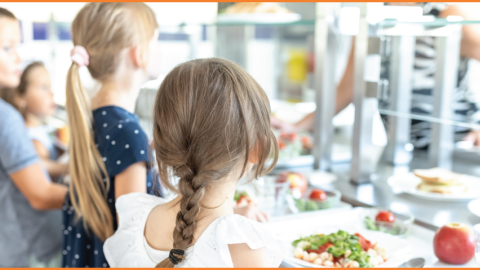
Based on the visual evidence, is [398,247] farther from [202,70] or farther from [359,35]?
[359,35]

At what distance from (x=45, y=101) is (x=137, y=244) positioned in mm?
1618

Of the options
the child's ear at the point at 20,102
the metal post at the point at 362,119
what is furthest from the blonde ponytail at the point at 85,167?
the child's ear at the point at 20,102

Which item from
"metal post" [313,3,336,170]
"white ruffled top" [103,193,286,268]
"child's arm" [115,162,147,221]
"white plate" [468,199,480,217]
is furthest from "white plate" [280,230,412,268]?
"metal post" [313,3,336,170]

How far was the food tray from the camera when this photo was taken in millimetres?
1098

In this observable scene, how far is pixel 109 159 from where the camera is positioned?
1199 millimetres

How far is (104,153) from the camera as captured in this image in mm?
1231

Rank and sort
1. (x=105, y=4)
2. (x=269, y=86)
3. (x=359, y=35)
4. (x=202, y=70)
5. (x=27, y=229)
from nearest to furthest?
(x=202, y=70), (x=105, y=4), (x=359, y=35), (x=27, y=229), (x=269, y=86)

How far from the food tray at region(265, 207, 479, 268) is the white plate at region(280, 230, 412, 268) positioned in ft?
0.12

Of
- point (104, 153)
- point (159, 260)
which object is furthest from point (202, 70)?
point (104, 153)

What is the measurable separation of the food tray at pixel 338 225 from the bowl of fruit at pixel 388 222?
0.08 ft

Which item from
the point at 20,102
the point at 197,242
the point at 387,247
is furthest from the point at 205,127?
the point at 20,102

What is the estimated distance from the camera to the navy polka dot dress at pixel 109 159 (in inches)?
46.3

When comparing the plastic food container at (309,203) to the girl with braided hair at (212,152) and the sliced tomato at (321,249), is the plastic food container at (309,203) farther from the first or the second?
the girl with braided hair at (212,152)

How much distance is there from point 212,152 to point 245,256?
19 centimetres
